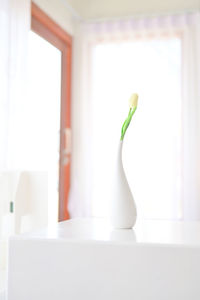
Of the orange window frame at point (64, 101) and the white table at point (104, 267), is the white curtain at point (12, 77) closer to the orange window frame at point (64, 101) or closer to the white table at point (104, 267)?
the orange window frame at point (64, 101)

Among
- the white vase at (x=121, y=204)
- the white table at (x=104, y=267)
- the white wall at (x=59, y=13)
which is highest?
the white wall at (x=59, y=13)

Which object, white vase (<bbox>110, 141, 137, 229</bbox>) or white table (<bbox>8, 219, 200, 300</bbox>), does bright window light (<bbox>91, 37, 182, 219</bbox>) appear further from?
white table (<bbox>8, 219, 200, 300</bbox>)

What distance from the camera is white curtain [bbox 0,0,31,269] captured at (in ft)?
8.61

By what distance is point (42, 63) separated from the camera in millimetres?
3537

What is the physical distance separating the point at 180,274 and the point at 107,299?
210 mm

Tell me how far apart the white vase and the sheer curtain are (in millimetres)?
2308

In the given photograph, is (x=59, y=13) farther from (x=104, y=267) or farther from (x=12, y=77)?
(x=104, y=267)

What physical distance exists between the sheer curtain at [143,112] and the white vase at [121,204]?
231 cm

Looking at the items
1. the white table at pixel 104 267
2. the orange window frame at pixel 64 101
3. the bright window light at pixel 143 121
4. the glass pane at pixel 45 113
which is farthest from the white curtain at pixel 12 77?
the white table at pixel 104 267

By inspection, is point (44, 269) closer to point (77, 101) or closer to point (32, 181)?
point (32, 181)

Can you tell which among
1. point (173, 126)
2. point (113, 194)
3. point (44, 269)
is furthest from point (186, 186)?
point (44, 269)

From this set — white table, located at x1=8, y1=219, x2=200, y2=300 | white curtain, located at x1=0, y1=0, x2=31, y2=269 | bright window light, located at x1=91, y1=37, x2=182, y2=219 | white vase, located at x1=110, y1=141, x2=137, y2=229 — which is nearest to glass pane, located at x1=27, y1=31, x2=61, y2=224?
white curtain, located at x1=0, y1=0, x2=31, y2=269

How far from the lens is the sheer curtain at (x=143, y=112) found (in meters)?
3.81

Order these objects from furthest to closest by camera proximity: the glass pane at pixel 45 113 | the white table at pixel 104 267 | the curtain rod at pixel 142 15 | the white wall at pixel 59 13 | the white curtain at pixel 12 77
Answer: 1. the curtain rod at pixel 142 15
2. the white wall at pixel 59 13
3. the glass pane at pixel 45 113
4. the white curtain at pixel 12 77
5. the white table at pixel 104 267
